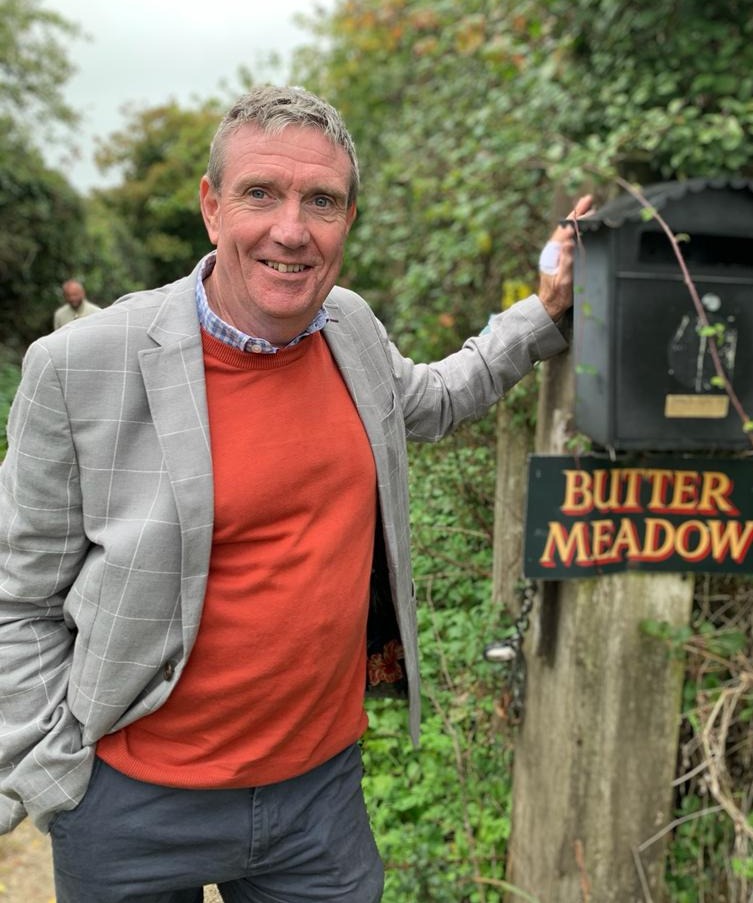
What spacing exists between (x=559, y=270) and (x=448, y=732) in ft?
5.72

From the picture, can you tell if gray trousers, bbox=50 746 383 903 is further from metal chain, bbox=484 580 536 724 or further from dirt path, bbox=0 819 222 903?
dirt path, bbox=0 819 222 903

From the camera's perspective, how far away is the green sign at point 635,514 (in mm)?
2600

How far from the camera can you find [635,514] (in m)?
2.62

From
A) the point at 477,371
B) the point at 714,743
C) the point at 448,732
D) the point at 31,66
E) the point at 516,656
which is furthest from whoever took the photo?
the point at 31,66

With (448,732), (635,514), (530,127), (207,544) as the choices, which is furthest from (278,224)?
(530,127)

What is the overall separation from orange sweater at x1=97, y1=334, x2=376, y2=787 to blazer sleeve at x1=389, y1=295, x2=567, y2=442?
294mm

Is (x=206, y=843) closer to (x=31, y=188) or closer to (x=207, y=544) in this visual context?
(x=207, y=544)

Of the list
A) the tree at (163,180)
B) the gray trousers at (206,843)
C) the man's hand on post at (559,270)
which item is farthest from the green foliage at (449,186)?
the tree at (163,180)

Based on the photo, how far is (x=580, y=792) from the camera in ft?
8.88

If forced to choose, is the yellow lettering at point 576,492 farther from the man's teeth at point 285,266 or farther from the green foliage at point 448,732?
the man's teeth at point 285,266

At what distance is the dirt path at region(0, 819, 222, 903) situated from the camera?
3338mm

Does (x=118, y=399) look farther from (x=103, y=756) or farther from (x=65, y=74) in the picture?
(x=65, y=74)

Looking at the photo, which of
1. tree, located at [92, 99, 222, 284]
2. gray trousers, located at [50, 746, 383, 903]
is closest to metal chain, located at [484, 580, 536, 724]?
gray trousers, located at [50, 746, 383, 903]

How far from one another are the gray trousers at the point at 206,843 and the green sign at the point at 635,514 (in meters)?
1.07
